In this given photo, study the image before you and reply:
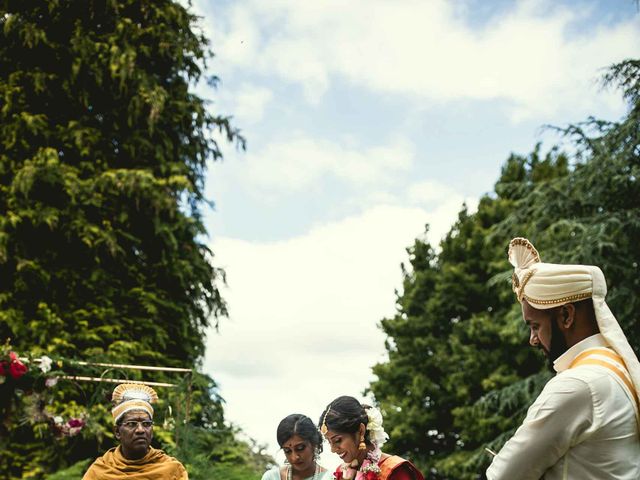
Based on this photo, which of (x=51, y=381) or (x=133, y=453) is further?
(x=51, y=381)

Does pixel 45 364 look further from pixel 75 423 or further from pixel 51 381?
pixel 75 423

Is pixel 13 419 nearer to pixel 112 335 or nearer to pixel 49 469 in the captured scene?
pixel 49 469

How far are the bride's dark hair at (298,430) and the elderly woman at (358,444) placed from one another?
0.54 meters

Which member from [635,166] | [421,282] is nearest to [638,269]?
[635,166]

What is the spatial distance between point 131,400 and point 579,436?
4141 millimetres

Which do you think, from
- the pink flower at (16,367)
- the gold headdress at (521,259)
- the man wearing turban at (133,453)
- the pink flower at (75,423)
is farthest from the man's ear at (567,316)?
the pink flower at (75,423)

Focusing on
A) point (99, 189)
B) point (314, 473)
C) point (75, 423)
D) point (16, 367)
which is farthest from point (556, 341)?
point (99, 189)

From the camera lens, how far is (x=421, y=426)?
23281 millimetres

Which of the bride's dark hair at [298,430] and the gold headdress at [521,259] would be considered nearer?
the gold headdress at [521,259]

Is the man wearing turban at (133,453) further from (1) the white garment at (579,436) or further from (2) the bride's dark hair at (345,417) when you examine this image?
(1) the white garment at (579,436)

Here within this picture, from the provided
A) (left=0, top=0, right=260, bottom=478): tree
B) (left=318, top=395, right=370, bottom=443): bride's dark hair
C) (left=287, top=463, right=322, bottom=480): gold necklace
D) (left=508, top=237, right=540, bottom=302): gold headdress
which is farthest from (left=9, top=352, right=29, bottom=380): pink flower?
(left=508, top=237, right=540, bottom=302): gold headdress

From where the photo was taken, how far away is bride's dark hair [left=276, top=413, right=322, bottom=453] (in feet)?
17.1

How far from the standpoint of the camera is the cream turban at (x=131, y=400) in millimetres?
5766

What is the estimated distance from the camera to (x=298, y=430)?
206 inches
